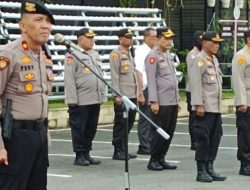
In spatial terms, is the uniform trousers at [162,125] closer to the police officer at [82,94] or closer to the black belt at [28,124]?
the police officer at [82,94]

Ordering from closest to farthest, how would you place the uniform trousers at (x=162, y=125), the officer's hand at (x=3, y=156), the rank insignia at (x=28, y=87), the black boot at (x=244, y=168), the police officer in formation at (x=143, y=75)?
the officer's hand at (x=3, y=156) → the rank insignia at (x=28, y=87) → the black boot at (x=244, y=168) → the uniform trousers at (x=162, y=125) → the police officer in formation at (x=143, y=75)

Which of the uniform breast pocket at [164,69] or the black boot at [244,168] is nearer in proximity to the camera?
the black boot at [244,168]

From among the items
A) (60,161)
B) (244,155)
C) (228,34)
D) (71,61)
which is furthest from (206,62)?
(228,34)

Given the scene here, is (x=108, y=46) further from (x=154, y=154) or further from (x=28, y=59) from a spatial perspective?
(x=28, y=59)

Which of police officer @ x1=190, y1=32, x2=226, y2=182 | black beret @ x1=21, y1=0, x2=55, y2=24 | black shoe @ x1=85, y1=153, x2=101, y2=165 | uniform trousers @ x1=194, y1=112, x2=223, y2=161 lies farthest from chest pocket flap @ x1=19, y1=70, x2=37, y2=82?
black shoe @ x1=85, y1=153, x2=101, y2=165

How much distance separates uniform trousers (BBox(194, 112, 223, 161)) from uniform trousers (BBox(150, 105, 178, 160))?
2.43 ft

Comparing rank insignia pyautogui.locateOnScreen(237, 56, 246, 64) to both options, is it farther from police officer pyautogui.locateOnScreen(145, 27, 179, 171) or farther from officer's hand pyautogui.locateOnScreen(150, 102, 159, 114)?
officer's hand pyautogui.locateOnScreen(150, 102, 159, 114)

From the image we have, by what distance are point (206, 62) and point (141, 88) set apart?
8.34 feet

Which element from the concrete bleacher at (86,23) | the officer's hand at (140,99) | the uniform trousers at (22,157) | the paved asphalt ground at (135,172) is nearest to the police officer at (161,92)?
the paved asphalt ground at (135,172)

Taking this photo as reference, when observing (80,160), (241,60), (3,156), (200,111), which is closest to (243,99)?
(241,60)

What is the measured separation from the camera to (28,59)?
19.3 feet

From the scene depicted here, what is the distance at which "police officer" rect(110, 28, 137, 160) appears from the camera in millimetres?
11516

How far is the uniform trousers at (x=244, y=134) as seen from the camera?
403 inches

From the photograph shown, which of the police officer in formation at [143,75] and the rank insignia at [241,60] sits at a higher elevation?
the rank insignia at [241,60]
